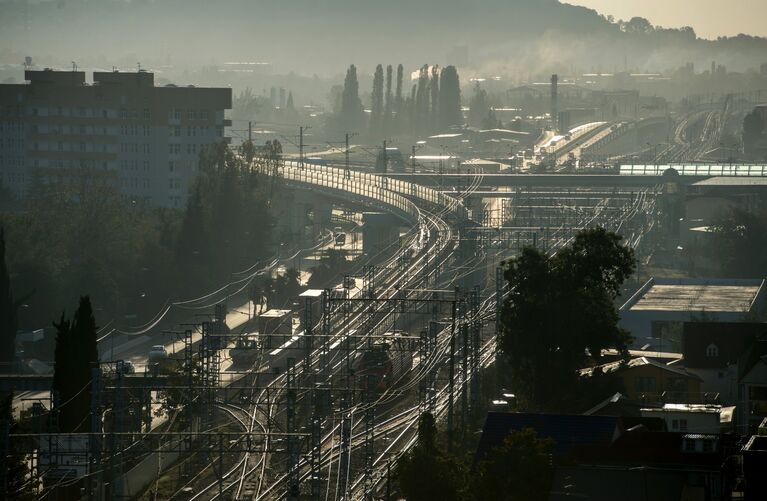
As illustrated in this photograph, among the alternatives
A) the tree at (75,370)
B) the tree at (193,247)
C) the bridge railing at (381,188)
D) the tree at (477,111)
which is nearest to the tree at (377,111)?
the tree at (477,111)

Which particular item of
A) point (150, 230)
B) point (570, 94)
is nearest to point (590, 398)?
point (150, 230)

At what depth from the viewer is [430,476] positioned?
47.9 feet

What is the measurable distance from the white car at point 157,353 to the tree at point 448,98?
5926 cm

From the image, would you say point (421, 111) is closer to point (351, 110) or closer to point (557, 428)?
point (351, 110)

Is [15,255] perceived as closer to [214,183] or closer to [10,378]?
[214,183]

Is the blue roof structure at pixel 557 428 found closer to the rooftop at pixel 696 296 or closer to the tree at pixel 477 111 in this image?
the rooftop at pixel 696 296

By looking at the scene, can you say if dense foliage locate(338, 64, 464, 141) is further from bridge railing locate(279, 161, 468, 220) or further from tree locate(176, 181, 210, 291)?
tree locate(176, 181, 210, 291)

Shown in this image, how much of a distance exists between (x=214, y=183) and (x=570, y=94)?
266ft

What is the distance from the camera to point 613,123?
91062mm

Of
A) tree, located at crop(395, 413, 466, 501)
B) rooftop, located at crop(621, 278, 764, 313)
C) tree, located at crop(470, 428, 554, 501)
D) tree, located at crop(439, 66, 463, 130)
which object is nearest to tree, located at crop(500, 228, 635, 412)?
tree, located at crop(395, 413, 466, 501)

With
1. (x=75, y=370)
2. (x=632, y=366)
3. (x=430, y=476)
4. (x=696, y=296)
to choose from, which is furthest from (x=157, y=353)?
(x=430, y=476)

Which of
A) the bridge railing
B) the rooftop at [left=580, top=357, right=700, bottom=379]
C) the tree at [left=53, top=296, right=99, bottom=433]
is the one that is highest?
the tree at [left=53, top=296, right=99, bottom=433]

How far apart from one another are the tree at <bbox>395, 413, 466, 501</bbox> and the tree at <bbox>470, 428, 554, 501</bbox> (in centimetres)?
16

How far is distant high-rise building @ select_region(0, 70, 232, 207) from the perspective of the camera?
4725cm
